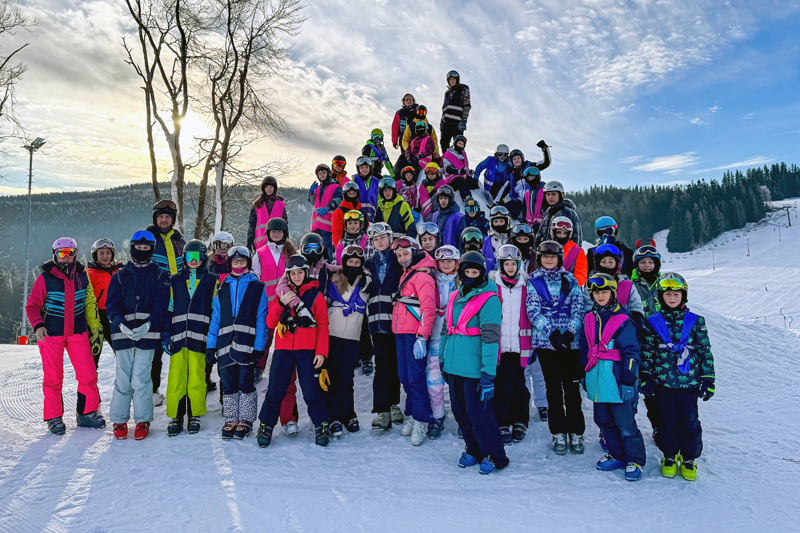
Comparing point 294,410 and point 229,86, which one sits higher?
point 229,86

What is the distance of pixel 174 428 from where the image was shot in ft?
17.4

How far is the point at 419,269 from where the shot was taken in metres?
5.16

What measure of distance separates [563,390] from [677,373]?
1119 millimetres

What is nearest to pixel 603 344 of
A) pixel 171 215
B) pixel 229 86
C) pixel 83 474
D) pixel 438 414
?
pixel 438 414

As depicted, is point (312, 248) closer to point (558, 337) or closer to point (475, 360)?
point (475, 360)

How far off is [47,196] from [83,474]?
537ft

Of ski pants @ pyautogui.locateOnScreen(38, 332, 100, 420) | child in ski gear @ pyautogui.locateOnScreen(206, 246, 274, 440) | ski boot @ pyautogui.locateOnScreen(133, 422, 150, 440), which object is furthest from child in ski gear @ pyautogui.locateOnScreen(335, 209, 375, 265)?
ski pants @ pyautogui.locateOnScreen(38, 332, 100, 420)

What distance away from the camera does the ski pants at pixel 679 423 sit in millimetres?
4211

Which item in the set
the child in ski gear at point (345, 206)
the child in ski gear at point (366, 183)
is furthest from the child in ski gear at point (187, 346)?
the child in ski gear at point (366, 183)

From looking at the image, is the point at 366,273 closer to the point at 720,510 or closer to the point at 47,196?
the point at 720,510

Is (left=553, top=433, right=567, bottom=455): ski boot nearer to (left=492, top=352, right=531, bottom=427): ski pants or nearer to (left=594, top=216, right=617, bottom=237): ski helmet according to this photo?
(left=492, top=352, right=531, bottom=427): ski pants

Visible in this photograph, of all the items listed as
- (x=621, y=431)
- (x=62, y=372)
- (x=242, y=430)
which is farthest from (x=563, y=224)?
(x=62, y=372)

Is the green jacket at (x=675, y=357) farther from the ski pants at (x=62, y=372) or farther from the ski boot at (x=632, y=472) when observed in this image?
the ski pants at (x=62, y=372)

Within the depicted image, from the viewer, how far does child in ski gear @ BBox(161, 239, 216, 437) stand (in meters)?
5.39
